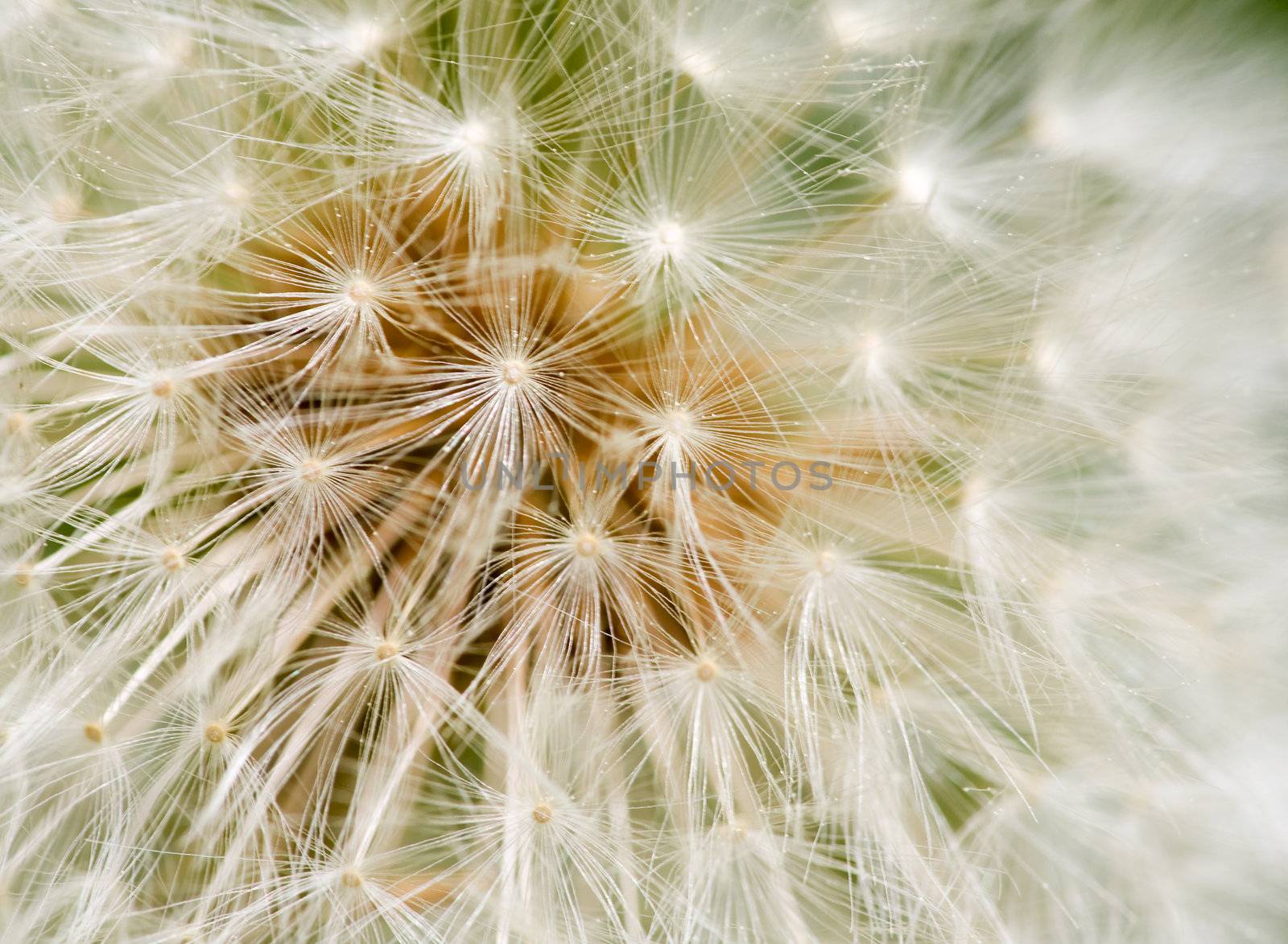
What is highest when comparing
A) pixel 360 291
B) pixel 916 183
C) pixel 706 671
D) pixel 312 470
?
pixel 916 183

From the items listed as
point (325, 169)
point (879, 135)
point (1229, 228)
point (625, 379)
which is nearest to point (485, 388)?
point (625, 379)

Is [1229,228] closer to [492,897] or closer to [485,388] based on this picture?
[485,388]

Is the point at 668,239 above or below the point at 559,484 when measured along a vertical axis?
above

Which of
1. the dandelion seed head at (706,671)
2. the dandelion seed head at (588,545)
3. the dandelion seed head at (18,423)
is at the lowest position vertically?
the dandelion seed head at (706,671)

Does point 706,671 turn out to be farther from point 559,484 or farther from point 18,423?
point 18,423

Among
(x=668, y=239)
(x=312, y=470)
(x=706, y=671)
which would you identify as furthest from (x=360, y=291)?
(x=706, y=671)

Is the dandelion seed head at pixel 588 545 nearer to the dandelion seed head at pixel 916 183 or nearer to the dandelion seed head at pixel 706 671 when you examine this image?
the dandelion seed head at pixel 706 671

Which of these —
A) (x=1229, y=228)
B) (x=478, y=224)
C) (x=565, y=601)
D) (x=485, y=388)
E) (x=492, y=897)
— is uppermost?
(x=1229, y=228)

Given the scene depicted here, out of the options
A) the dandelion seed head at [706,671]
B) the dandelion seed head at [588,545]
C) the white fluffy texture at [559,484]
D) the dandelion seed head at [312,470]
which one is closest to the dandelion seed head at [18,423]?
the white fluffy texture at [559,484]
